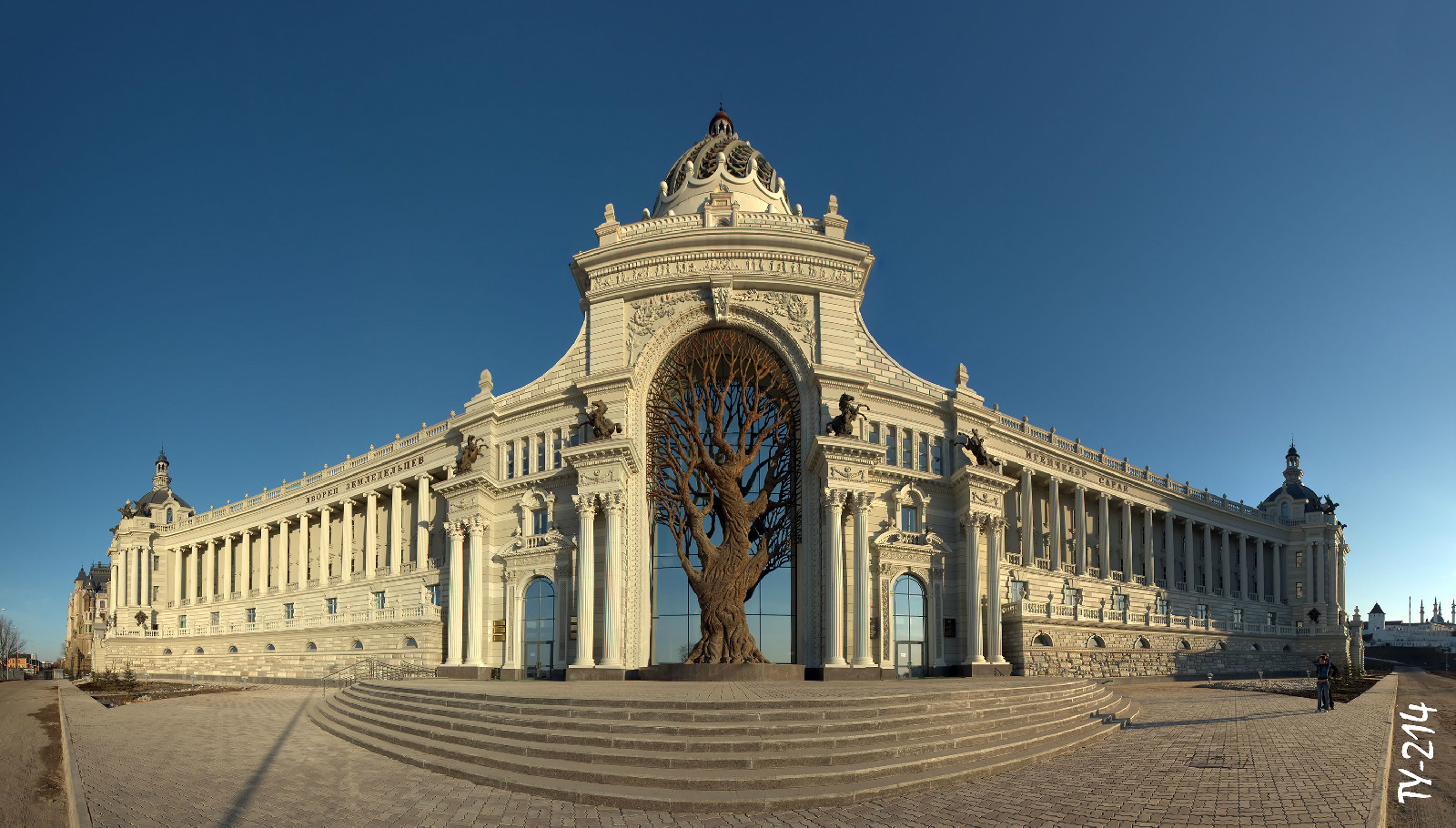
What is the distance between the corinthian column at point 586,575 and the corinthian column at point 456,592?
733 centimetres

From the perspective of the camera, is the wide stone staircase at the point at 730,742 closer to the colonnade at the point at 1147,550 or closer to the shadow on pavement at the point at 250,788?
the shadow on pavement at the point at 250,788

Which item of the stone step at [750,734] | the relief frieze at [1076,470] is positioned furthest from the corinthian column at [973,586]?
the stone step at [750,734]

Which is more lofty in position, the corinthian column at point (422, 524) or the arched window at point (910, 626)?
the corinthian column at point (422, 524)

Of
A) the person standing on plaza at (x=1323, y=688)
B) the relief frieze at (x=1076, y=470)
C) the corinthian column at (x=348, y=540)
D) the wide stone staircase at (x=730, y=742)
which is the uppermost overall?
the relief frieze at (x=1076, y=470)

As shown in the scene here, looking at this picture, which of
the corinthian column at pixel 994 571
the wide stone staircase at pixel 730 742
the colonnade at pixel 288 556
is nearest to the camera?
the wide stone staircase at pixel 730 742

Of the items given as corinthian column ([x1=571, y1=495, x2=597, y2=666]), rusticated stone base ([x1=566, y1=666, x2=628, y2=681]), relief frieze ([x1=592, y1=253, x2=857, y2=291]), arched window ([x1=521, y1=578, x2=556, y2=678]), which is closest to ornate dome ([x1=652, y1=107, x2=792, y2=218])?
relief frieze ([x1=592, y1=253, x2=857, y2=291])

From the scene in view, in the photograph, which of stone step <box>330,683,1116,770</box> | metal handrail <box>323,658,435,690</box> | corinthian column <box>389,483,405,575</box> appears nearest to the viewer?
stone step <box>330,683,1116,770</box>

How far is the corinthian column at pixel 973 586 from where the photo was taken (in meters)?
39.2

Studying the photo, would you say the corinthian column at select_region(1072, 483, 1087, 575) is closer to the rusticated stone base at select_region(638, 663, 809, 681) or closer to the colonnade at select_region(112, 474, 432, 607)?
the rusticated stone base at select_region(638, 663, 809, 681)

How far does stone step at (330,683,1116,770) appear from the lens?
16078 mm

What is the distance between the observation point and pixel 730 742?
16.4 metres

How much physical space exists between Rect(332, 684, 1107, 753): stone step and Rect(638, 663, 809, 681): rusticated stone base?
14185mm

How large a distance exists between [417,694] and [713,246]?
26.5m

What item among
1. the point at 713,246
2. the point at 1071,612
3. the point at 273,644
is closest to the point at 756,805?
the point at 713,246
